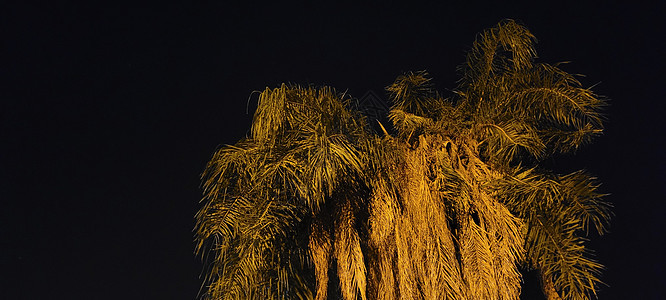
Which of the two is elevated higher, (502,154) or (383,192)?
(502,154)

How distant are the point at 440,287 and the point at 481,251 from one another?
→ 54cm

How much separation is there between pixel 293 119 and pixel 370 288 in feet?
5.83

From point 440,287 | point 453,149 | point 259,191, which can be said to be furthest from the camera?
point 453,149

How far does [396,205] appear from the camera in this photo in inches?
269

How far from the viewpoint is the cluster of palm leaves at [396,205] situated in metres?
6.57

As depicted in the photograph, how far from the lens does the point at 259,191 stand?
687 centimetres

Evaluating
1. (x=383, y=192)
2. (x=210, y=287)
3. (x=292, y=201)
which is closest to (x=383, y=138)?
(x=383, y=192)

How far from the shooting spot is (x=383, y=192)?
683 centimetres

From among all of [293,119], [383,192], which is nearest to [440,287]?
[383,192]

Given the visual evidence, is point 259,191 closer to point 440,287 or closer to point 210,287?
point 210,287

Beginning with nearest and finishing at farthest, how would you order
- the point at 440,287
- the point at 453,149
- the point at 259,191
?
the point at 440,287 < the point at 259,191 < the point at 453,149

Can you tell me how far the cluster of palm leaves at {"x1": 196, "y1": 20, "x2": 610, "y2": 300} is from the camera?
657 centimetres

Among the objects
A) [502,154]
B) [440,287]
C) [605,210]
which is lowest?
[440,287]

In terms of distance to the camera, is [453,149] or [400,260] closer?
[400,260]
